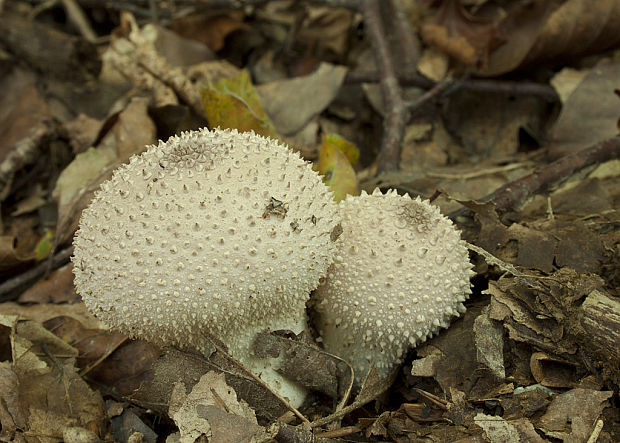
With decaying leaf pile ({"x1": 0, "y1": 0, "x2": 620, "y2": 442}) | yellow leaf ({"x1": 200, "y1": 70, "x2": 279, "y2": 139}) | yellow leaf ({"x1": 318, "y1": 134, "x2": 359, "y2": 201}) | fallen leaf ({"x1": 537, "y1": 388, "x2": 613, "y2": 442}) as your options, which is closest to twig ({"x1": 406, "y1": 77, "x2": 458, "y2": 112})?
decaying leaf pile ({"x1": 0, "y1": 0, "x2": 620, "y2": 442})

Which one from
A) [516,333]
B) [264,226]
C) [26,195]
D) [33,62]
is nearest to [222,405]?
[264,226]

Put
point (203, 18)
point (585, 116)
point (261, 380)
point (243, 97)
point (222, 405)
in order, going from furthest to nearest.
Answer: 1. point (203, 18)
2. point (585, 116)
3. point (243, 97)
4. point (261, 380)
5. point (222, 405)

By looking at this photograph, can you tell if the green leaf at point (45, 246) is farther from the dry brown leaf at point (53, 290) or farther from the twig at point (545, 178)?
the twig at point (545, 178)

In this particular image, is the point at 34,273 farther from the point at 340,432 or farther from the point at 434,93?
the point at 434,93

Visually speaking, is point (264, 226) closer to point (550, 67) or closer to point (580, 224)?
point (580, 224)

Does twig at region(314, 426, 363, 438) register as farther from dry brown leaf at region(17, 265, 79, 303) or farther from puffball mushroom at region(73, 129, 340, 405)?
dry brown leaf at region(17, 265, 79, 303)

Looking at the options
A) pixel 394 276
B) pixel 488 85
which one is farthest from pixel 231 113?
pixel 488 85

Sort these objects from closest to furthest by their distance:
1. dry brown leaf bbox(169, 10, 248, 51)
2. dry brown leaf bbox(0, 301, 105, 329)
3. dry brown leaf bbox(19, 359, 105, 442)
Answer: dry brown leaf bbox(19, 359, 105, 442) < dry brown leaf bbox(0, 301, 105, 329) < dry brown leaf bbox(169, 10, 248, 51)
